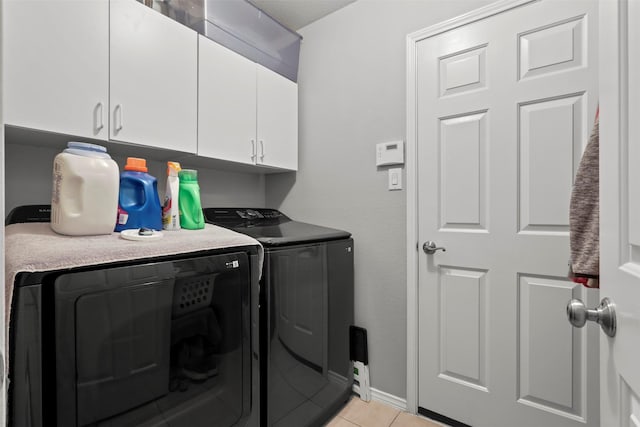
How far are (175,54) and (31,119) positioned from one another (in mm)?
658

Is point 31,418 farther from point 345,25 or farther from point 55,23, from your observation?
point 345,25

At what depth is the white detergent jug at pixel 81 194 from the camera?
1.06 metres

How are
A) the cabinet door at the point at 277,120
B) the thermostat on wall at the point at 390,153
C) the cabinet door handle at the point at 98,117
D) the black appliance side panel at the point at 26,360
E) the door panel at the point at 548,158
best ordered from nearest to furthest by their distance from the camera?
the black appliance side panel at the point at 26,360 → the cabinet door handle at the point at 98,117 → the door panel at the point at 548,158 → the thermostat on wall at the point at 390,153 → the cabinet door at the point at 277,120

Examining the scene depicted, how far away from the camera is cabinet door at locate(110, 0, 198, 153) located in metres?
1.27

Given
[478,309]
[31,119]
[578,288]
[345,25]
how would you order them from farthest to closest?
[345,25]
[478,309]
[578,288]
[31,119]

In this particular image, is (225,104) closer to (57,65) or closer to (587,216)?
(57,65)

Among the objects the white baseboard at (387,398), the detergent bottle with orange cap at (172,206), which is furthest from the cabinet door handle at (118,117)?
the white baseboard at (387,398)

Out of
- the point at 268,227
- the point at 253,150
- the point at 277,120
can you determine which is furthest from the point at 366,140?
the point at 268,227

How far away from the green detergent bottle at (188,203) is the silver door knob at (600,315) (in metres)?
1.44

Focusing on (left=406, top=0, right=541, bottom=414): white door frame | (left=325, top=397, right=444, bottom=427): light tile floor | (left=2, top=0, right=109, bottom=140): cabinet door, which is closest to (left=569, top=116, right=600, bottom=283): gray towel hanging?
(left=406, top=0, right=541, bottom=414): white door frame

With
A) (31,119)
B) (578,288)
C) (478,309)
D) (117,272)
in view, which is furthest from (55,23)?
(578,288)

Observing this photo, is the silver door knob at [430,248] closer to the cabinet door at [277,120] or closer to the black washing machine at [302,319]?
the black washing machine at [302,319]

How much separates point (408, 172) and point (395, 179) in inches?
3.5

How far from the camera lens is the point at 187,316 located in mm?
1090
